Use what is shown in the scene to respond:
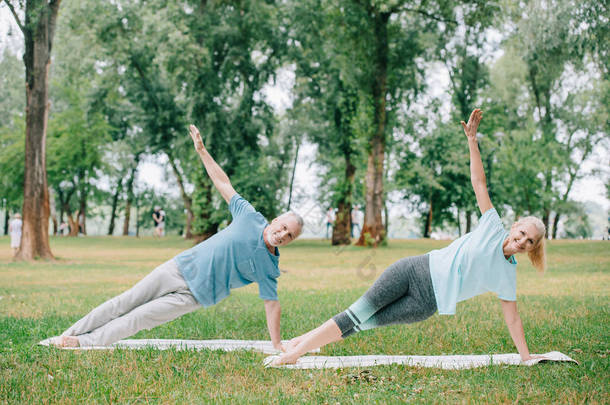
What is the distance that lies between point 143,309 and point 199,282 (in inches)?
22.5

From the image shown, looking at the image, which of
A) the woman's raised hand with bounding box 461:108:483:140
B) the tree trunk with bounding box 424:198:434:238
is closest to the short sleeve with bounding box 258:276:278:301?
the woman's raised hand with bounding box 461:108:483:140

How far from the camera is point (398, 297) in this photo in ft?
15.9

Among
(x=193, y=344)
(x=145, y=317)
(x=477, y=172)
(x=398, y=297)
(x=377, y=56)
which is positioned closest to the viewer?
(x=398, y=297)

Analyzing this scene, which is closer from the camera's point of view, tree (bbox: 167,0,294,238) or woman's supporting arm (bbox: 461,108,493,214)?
woman's supporting arm (bbox: 461,108,493,214)

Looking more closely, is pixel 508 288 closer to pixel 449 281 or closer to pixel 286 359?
pixel 449 281

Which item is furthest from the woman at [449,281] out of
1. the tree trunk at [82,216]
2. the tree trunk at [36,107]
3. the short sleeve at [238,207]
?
the tree trunk at [82,216]

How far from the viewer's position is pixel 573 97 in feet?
136

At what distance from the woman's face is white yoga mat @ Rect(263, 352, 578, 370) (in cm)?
115

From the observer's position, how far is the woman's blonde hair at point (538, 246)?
4.68m

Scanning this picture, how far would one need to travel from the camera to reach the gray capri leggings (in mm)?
4738

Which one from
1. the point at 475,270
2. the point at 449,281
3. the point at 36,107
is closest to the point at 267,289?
the point at 449,281

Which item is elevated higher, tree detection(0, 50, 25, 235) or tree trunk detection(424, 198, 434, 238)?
tree detection(0, 50, 25, 235)

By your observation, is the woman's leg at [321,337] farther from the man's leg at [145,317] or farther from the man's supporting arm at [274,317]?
the man's leg at [145,317]

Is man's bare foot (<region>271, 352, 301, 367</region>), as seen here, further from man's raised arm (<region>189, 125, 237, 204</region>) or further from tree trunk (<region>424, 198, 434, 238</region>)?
tree trunk (<region>424, 198, 434, 238</region>)
